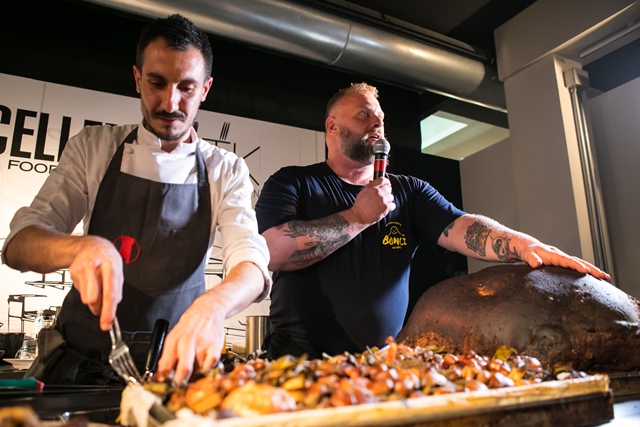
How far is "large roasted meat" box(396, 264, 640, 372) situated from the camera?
113 centimetres

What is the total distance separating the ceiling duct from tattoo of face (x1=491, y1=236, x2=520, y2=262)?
192 cm

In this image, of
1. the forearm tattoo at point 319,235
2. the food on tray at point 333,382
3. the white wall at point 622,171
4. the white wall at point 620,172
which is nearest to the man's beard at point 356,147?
the forearm tattoo at point 319,235

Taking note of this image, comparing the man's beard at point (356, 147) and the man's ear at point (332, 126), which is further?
the man's ear at point (332, 126)

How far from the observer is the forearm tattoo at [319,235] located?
176cm

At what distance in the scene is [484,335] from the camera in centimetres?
122

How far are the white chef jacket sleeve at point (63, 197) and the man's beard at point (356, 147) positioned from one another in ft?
3.52

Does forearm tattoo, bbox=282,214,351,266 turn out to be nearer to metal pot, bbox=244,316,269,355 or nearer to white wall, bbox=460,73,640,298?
metal pot, bbox=244,316,269,355

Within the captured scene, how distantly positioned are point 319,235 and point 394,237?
377 mm

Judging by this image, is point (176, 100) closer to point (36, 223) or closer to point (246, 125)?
point (36, 223)

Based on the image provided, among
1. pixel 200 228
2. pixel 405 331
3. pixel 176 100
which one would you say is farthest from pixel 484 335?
pixel 176 100

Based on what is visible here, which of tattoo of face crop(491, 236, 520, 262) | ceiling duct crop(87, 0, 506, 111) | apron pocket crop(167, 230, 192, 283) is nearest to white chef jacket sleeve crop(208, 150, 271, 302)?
apron pocket crop(167, 230, 192, 283)

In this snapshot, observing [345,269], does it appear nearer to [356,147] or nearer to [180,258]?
[356,147]

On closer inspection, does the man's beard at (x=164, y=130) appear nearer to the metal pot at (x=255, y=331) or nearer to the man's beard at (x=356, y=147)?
the man's beard at (x=356, y=147)

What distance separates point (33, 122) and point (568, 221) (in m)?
3.42
